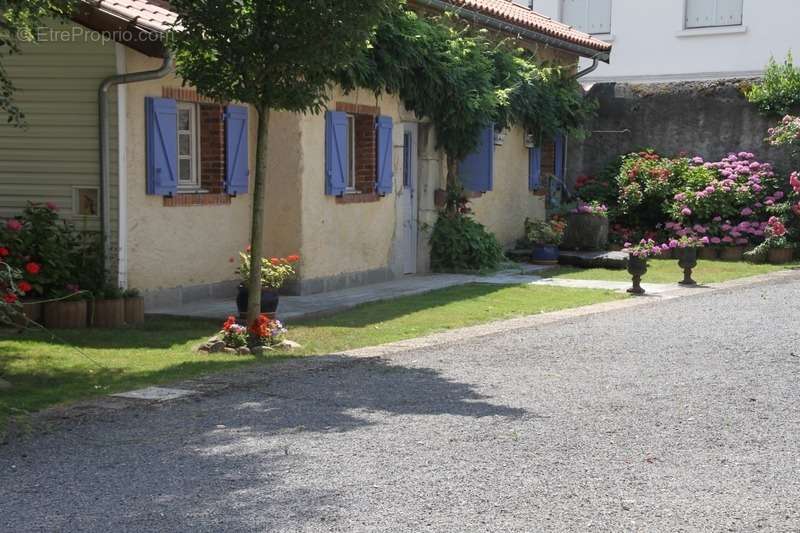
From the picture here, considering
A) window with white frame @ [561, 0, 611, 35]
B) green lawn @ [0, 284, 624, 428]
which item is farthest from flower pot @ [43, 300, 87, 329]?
window with white frame @ [561, 0, 611, 35]

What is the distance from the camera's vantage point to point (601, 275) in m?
16.4

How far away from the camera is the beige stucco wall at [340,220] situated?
13.4 meters

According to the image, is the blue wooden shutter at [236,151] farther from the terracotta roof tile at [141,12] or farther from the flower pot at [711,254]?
the flower pot at [711,254]

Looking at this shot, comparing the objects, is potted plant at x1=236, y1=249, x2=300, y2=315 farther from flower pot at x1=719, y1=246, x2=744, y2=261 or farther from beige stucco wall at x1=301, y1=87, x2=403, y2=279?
flower pot at x1=719, y1=246, x2=744, y2=261

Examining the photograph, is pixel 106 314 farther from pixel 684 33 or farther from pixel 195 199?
pixel 684 33

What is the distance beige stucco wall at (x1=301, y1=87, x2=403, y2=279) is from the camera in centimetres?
1335

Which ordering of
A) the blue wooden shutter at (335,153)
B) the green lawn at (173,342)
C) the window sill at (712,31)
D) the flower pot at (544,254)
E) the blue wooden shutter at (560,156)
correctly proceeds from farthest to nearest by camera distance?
the window sill at (712,31) → the blue wooden shutter at (560,156) → the flower pot at (544,254) → the blue wooden shutter at (335,153) → the green lawn at (173,342)

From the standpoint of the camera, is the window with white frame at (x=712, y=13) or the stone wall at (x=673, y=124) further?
the window with white frame at (x=712, y=13)

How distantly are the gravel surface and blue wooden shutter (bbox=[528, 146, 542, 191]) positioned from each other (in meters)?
10.6

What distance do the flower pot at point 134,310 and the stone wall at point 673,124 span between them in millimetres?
11879

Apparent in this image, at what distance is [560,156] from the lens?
21094 mm

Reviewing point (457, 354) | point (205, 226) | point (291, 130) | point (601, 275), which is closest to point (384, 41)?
point (291, 130)

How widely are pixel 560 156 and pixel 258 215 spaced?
12477 mm

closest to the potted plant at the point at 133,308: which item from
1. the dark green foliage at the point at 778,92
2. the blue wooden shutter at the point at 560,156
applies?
the blue wooden shutter at the point at 560,156
